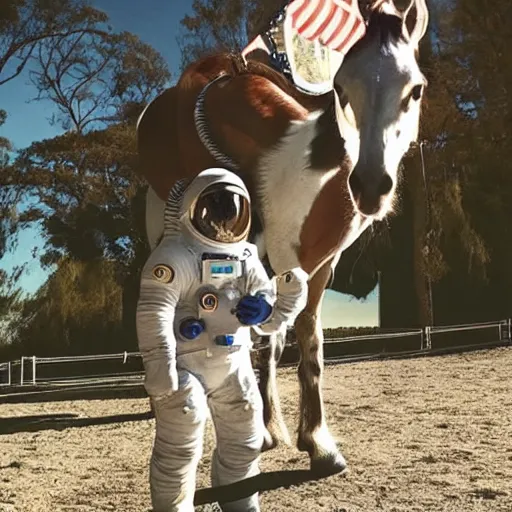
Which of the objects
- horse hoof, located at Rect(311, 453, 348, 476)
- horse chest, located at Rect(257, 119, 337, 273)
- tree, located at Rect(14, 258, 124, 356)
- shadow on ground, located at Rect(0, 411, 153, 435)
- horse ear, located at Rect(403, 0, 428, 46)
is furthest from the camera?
tree, located at Rect(14, 258, 124, 356)

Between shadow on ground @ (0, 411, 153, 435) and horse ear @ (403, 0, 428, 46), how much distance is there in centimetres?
307

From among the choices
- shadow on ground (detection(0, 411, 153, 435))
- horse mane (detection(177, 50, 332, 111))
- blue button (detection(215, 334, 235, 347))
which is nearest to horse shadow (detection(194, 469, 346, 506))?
blue button (detection(215, 334, 235, 347))

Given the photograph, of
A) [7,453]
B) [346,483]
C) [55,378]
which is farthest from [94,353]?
[346,483]

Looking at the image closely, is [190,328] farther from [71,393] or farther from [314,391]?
[71,393]

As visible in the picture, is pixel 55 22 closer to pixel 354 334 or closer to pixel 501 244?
pixel 354 334

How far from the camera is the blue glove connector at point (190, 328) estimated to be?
5.91 ft

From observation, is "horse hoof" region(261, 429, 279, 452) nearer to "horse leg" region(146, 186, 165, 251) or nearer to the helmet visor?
"horse leg" region(146, 186, 165, 251)

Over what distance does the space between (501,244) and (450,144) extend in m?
1.58

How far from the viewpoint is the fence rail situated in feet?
23.8

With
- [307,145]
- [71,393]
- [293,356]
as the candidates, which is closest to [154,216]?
[307,145]

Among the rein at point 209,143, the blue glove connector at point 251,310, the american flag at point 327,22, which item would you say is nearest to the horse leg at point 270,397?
the rein at point 209,143

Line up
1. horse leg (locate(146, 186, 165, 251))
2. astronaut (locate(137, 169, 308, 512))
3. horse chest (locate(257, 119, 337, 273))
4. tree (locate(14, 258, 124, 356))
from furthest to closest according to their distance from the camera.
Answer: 1. tree (locate(14, 258, 124, 356))
2. horse leg (locate(146, 186, 165, 251))
3. horse chest (locate(257, 119, 337, 273))
4. astronaut (locate(137, 169, 308, 512))

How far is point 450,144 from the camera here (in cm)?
887

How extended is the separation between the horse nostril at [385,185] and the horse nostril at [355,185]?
54 mm
